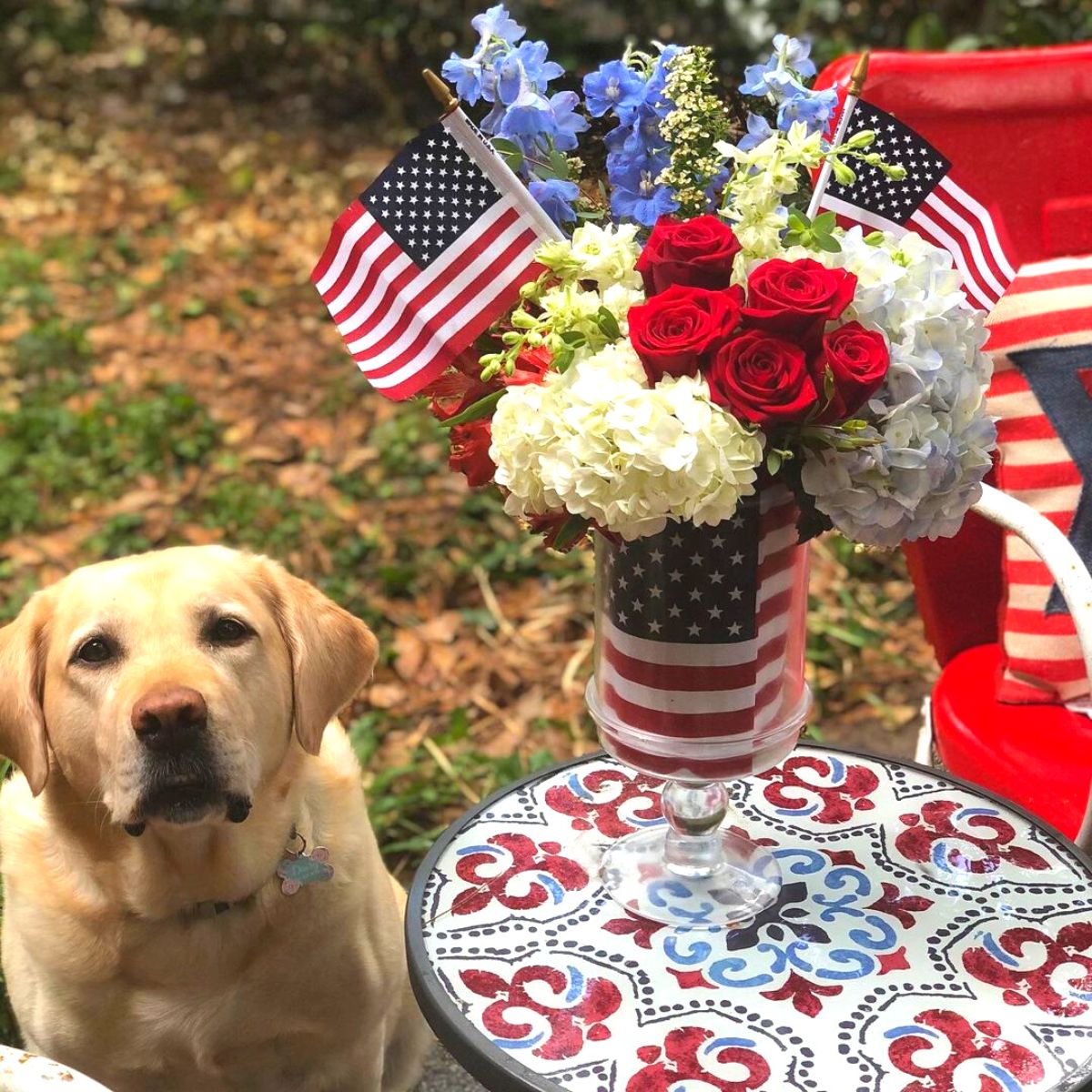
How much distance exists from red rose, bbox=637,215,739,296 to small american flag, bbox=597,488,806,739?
0.25 m

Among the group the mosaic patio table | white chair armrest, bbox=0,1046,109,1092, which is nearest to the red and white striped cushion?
the mosaic patio table

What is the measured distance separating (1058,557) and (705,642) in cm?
78

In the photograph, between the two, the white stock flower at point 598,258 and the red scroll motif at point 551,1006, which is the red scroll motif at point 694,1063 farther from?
the white stock flower at point 598,258

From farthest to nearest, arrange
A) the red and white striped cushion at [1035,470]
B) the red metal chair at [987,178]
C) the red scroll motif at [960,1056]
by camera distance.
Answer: the red metal chair at [987,178]
the red and white striped cushion at [1035,470]
the red scroll motif at [960,1056]

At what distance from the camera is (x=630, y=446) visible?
138cm

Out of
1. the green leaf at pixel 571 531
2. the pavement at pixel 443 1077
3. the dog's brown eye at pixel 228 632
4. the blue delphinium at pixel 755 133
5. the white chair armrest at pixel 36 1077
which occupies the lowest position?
the pavement at pixel 443 1077

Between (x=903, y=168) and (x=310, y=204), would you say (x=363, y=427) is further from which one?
(x=903, y=168)

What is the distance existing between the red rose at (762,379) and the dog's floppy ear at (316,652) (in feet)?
2.62

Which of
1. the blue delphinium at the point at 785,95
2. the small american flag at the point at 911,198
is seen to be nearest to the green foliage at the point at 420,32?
the small american flag at the point at 911,198

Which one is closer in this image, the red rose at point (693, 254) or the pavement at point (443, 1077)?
the red rose at point (693, 254)

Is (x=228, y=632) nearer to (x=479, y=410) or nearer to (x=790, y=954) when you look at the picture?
(x=479, y=410)

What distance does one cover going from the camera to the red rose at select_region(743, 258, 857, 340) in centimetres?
141

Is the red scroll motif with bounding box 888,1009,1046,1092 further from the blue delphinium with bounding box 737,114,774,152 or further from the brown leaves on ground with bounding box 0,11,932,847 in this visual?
the brown leaves on ground with bounding box 0,11,932,847

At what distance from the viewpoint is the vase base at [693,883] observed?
5.90ft
